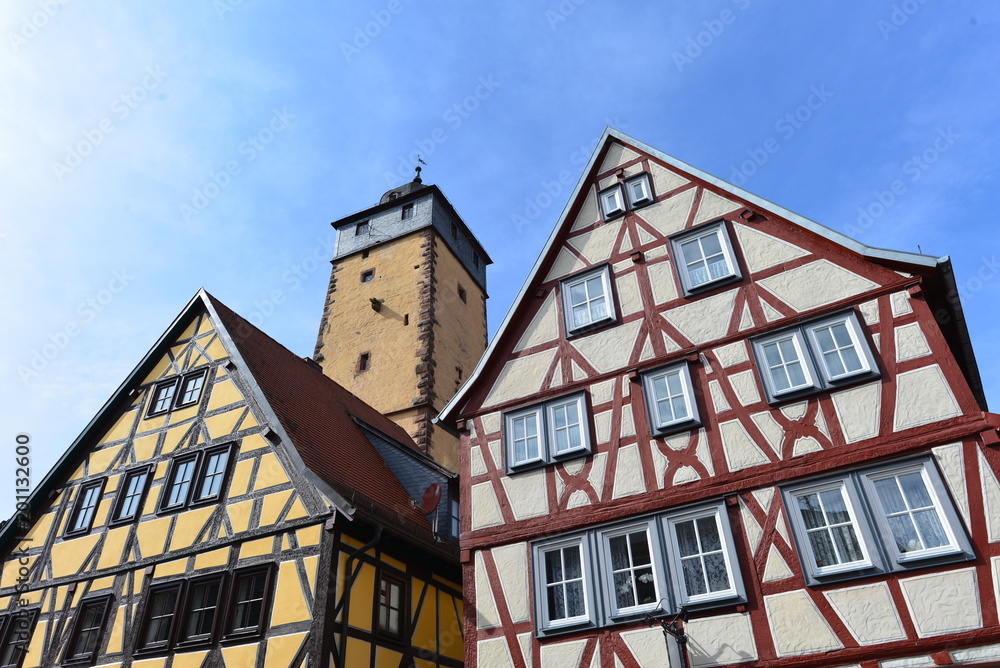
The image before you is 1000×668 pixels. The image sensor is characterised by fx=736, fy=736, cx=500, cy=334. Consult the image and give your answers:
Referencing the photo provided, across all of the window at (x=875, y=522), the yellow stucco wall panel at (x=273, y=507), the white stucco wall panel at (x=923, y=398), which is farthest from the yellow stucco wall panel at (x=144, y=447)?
the white stucco wall panel at (x=923, y=398)

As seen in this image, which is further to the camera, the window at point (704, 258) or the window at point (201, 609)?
the window at point (201, 609)

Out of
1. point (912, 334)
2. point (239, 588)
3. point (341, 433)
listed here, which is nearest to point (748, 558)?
point (912, 334)

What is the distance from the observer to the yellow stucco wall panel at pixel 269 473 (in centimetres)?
1291

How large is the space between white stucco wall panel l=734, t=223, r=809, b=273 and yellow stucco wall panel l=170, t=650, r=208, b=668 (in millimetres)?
10522

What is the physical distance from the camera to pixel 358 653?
11.4 metres

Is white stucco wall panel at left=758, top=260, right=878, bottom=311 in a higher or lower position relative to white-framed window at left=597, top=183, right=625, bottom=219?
lower

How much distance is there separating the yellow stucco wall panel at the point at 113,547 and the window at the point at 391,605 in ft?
17.5

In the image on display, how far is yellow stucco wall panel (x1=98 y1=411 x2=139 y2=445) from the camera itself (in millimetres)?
16109

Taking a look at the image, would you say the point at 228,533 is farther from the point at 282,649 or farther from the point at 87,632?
the point at 87,632

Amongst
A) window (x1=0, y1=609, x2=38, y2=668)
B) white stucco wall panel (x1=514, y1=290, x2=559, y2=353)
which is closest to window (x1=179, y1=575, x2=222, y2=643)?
window (x1=0, y1=609, x2=38, y2=668)

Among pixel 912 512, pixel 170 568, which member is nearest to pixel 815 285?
pixel 912 512

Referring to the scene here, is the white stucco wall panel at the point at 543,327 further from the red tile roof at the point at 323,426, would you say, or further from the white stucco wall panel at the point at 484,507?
the red tile roof at the point at 323,426

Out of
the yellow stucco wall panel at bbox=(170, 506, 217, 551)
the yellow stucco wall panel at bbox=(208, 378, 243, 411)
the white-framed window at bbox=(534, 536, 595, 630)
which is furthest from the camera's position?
→ the yellow stucco wall panel at bbox=(208, 378, 243, 411)

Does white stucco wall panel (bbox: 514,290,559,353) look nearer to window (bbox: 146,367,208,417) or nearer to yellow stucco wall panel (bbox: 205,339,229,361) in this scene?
yellow stucco wall panel (bbox: 205,339,229,361)
